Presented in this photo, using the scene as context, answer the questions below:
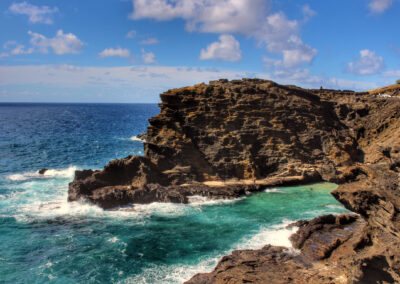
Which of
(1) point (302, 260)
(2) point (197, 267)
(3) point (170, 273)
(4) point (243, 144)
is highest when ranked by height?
(4) point (243, 144)

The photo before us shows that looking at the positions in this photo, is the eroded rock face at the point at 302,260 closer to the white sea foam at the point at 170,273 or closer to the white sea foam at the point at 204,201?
the white sea foam at the point at 170,273

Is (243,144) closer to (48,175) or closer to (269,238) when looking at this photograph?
(269,238)

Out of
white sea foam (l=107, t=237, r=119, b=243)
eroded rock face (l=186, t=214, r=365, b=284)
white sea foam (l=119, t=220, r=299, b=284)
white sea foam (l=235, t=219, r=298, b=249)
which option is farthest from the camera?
white sea foam (l=107, t=237, r=119, b=243)

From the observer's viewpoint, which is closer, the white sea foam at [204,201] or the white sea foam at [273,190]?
the white sea foam at [204,201]

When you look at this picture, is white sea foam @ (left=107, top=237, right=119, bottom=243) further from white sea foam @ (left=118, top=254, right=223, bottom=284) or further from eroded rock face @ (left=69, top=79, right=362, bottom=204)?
eroded rock face @ (left=69, top=79, right=362, bottom=204)

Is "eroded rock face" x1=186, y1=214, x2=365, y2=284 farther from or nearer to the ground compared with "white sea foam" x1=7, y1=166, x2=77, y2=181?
farther from the ground

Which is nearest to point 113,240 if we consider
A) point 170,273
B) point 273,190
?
point 170,273

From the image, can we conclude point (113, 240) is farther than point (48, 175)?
No

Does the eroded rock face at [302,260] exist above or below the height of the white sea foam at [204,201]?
above

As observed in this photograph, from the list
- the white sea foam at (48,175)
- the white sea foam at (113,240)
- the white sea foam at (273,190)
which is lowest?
the white sea foam at (113,240)

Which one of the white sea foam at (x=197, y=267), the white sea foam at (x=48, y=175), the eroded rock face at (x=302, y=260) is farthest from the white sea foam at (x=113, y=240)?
the white sea foam at (x=48, y=175)

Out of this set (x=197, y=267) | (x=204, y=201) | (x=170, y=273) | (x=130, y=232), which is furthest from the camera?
(x=204, y=201)

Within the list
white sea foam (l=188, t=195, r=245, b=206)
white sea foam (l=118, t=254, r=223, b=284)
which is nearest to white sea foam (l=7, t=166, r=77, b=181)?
white sea foam (l=188, t=195, r=245, b=206)

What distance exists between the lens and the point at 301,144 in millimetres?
45531
